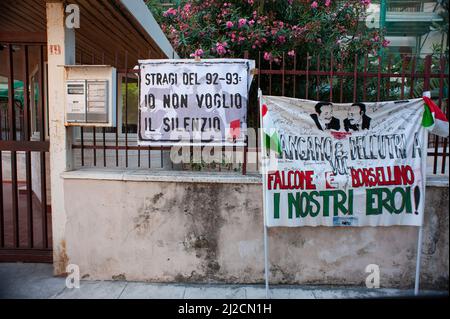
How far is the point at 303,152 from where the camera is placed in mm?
3889

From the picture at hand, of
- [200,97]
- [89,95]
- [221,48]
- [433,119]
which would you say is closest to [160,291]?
[200,97]

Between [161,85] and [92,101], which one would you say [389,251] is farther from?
[92,101]

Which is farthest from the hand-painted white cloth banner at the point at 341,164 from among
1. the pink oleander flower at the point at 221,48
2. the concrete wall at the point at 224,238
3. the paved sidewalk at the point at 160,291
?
the pink oleander flower at the point at 221,48

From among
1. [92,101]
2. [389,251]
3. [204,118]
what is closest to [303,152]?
[204,118]

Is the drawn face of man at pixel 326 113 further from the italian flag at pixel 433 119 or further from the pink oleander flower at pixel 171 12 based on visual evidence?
the pink oleander flower at pixel 171 12

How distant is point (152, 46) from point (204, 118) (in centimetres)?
379

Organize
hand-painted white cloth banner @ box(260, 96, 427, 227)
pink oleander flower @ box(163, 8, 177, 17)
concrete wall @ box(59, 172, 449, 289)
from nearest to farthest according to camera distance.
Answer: hand-painted white cloth banner @ box(260, 96, 427, 227)
concrete wall @ box(59, 172, 449, 289)
pink oleander flower @ box(163, 8, 177, 17)

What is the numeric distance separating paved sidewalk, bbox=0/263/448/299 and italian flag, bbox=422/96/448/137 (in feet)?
5.79

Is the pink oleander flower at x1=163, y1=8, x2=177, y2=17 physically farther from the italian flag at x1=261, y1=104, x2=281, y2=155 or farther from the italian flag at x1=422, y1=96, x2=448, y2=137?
the italian flag at x1=422, y1=96, x2=448, y2=137

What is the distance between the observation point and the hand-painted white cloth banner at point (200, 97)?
395 centimetres

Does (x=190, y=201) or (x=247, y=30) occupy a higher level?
(x=247, y=30)

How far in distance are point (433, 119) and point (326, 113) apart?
1.12 meters

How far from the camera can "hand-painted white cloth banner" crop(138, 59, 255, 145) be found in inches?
155

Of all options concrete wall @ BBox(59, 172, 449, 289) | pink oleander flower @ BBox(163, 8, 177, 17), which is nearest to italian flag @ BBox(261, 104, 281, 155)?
concrete wall @ BBox(59, 172, 449, 289)
